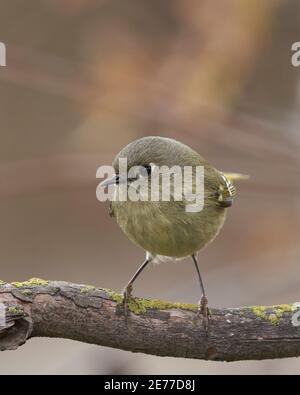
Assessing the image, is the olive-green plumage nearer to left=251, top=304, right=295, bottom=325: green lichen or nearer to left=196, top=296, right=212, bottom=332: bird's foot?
left=196, top=296, right=212, bottom=332: bird's foot

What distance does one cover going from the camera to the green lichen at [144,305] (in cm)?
295

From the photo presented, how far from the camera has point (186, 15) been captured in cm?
407

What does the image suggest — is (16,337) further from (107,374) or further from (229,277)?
(229,277)

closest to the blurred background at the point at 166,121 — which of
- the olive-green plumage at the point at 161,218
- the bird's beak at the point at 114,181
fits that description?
the olive-green plumage at the point at 161,218

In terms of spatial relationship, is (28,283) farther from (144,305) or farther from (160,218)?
(160,218)

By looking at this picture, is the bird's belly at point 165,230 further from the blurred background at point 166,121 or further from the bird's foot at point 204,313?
the blurred background at point 166,121

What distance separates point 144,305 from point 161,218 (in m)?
0.38

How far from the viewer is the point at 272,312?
3.06 meters

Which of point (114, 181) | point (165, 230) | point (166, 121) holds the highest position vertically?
point (166, 121)

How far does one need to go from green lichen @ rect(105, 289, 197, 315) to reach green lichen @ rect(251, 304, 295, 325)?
268 millimetres

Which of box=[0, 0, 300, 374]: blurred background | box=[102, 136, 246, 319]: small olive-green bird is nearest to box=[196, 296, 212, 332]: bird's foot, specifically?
box=[102, 136, 246, 319]: small olive-green bird

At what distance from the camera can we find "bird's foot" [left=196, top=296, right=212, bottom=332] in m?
3.01

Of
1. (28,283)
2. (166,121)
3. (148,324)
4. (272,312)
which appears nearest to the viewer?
(28,283)

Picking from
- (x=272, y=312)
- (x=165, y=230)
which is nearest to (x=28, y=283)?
(x=165, y=230)
